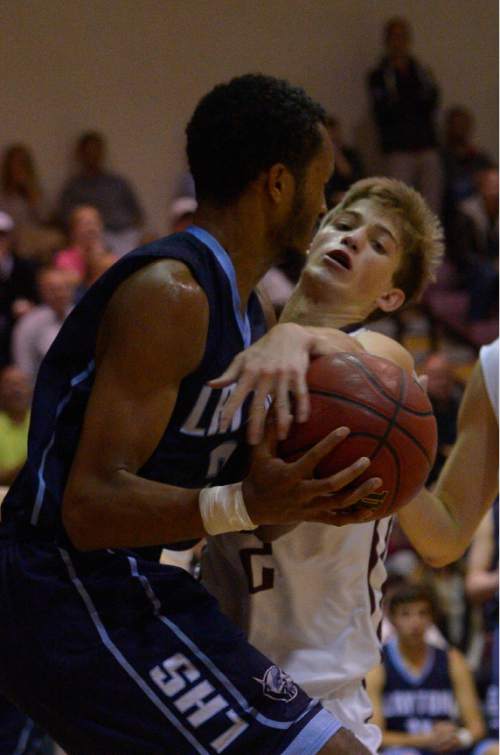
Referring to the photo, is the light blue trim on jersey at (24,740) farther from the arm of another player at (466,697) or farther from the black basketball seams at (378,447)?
the black basketball seams at (378,447)

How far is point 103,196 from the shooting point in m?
10.2

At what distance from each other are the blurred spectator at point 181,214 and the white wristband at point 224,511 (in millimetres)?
6537

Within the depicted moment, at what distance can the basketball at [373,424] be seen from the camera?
2.46 metres

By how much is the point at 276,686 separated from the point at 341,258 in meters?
1.08

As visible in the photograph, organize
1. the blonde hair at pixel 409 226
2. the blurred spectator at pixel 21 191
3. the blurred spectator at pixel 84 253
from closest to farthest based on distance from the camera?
the blonde hair at pixel 409 226 < the blurred spectator at pixel 84 253 < the blurred spectator at pixel 21 191

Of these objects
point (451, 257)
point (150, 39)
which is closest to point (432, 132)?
point (451, 257)

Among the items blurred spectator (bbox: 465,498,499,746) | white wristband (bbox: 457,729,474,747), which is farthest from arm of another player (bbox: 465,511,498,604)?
white wristband (bbox: 457,729,474,747)

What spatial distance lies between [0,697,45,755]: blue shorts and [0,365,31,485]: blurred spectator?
2056 millimetres

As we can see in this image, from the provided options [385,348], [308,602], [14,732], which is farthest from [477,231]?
[308,602]

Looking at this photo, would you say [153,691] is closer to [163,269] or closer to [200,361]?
[200,361]

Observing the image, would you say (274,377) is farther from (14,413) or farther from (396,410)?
(14,413)

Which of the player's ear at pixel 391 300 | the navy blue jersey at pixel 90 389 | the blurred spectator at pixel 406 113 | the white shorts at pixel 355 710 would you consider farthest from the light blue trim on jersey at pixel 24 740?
the blurred spectator at pixel 406 113

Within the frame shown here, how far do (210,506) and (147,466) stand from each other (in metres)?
0.25

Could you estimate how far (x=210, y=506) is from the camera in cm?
250
